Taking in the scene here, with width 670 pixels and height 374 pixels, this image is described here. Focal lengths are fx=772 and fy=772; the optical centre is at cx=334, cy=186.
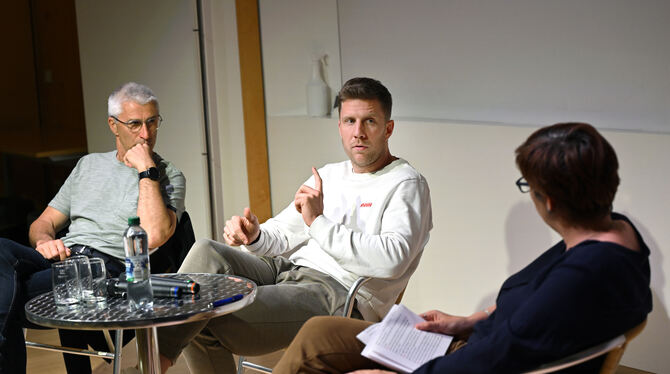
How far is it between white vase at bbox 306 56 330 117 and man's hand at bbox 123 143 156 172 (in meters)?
1.45

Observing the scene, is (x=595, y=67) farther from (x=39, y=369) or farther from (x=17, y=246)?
(x=39, y=369)

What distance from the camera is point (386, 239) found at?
2.55 m

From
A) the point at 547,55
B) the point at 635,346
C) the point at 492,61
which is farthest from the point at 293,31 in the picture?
the point at 635,346

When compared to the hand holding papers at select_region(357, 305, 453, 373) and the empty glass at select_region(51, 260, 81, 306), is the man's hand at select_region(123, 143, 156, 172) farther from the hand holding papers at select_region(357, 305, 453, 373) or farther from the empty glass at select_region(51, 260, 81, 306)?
the hand holding papers at select_region(357, 305, 453, 373)

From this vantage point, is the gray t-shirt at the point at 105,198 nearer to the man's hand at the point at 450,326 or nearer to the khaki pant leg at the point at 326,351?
the khaki pant leg at the point at 326,351

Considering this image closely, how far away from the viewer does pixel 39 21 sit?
17.9 feet

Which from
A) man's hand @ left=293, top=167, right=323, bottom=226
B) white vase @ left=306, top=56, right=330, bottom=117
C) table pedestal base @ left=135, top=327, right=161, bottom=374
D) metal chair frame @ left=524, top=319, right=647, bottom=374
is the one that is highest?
white vase @ left=306, top=56, right=330, bottom=117

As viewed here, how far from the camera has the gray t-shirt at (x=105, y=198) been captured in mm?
3145

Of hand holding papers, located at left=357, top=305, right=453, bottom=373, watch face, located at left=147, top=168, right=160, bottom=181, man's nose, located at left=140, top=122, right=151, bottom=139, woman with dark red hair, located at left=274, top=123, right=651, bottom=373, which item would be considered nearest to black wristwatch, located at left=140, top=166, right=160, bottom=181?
watch face, located at left=147, top=168, right=160, bottom=181

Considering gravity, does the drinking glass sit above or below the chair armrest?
above

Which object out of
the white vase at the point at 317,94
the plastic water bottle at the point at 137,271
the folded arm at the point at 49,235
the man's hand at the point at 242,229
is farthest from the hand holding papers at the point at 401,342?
the white vase at the point at 317,94

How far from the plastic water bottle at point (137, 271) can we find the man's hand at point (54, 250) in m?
0.89

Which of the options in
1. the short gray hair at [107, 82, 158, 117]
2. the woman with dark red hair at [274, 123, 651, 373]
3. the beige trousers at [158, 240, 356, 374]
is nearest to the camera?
the woman with dark red hair at [274, 123, 651, 373]

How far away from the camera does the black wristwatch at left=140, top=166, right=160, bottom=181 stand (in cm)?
310
